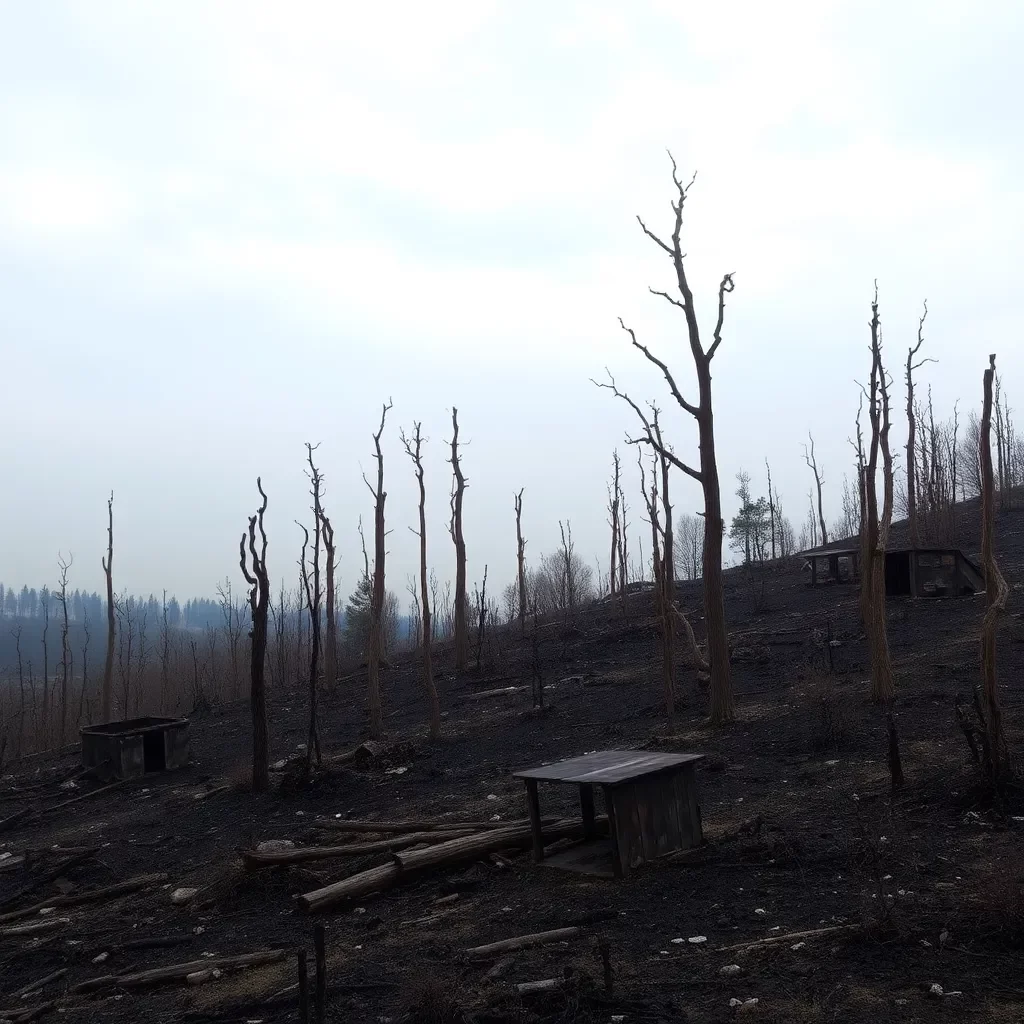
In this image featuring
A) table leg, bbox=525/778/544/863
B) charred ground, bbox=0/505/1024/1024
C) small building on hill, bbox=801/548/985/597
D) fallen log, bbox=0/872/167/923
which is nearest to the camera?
charred ground, bbox=0/505/1024/1024

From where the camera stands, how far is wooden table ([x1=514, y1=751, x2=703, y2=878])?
28.6ft

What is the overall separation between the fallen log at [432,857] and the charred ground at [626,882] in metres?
0.15

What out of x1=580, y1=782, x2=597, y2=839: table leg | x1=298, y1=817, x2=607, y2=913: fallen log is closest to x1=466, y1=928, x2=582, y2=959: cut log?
x1=298, y1=817, x2=607, y2=913: fallen log

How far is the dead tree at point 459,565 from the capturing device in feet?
103

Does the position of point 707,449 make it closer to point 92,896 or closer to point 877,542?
point 877,542

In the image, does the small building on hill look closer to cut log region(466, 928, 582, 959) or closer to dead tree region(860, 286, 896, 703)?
dead tree region(860, 286, 896, 703)

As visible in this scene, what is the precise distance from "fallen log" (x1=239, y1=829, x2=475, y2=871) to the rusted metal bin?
11.7 metres

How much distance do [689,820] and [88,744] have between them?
56.7 feet

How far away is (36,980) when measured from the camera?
8914 millimetres

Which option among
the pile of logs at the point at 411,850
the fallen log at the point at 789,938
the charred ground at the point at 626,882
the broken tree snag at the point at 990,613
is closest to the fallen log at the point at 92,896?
the charred ground at the point at 626,882

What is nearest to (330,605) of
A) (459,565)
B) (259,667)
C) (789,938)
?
(459,565)

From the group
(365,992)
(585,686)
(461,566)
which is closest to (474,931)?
(365,992)

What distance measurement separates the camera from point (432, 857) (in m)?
9.81

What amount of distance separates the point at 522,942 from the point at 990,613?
20.5 feet
